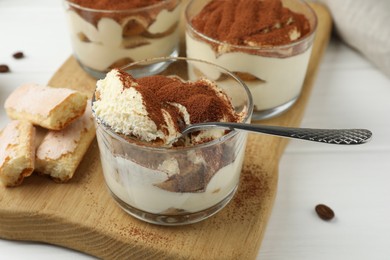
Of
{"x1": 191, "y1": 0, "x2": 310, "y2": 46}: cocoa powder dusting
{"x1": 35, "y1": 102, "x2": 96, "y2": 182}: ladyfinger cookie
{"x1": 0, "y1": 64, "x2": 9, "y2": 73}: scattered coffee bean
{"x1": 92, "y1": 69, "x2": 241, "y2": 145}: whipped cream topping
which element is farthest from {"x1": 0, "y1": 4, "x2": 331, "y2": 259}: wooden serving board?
{"x1": 0, "y1": 64, "x2": 9, "y2": 73}: scattered coffee bean

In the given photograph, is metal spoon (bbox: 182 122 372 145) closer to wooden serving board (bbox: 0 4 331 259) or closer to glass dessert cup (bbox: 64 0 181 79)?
wooden serving board (bbox: 0 4 331 259)

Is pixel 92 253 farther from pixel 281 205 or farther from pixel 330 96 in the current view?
pixel 330 96

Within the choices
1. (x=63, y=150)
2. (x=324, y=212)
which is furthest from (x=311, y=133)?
(x=63, y=150)

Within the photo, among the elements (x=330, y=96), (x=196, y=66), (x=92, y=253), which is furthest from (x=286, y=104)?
(x=92, y=253)

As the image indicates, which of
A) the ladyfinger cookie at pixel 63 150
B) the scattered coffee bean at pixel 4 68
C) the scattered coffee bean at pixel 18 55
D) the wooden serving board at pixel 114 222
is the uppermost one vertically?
the ladyfinger cookie at pixel 63 150

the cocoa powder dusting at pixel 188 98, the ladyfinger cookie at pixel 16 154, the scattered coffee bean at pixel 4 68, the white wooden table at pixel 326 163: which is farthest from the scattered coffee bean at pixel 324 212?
the scattered coffee bean at pixel 4 68

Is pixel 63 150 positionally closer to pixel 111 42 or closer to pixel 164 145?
pixel 164 145

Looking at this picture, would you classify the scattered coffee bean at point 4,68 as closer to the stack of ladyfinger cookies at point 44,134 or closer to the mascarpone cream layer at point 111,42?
the mascarpone cream layer at point 111,42
